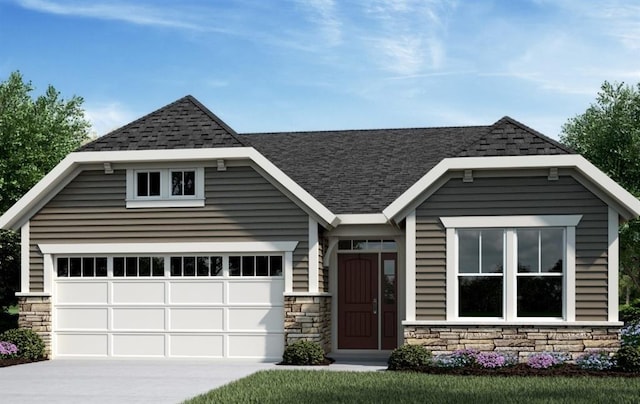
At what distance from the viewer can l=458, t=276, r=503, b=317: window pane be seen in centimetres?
1675

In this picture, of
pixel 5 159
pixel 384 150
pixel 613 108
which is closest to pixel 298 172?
pixel 384 150

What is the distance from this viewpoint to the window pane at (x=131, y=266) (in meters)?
18.8

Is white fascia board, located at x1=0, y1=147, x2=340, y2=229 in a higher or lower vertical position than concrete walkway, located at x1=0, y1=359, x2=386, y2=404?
higher

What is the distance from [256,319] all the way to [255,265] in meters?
1.12

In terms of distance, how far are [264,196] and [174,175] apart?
80.4 inches

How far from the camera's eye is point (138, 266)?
741 inches

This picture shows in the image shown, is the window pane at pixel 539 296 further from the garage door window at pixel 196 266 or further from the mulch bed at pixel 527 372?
the garage door window at pixel 196 266

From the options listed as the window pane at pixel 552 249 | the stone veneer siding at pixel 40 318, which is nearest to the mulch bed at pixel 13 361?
the stone veneer siding at pixel 40 318

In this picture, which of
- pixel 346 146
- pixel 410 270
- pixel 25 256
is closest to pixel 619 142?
pixel 346 146

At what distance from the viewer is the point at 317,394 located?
12875 mm

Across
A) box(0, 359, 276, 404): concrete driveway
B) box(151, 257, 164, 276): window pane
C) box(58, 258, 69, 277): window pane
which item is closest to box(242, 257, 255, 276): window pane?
box(151, 257, 164, 276): window pane

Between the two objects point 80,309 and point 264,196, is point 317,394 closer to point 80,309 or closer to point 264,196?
point 264,196

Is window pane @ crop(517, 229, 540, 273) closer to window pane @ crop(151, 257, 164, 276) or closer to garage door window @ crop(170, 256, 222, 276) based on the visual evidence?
garage door window @ crop(170, 256, 222, 276)

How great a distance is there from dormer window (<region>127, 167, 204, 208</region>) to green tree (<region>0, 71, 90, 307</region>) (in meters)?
8.81
